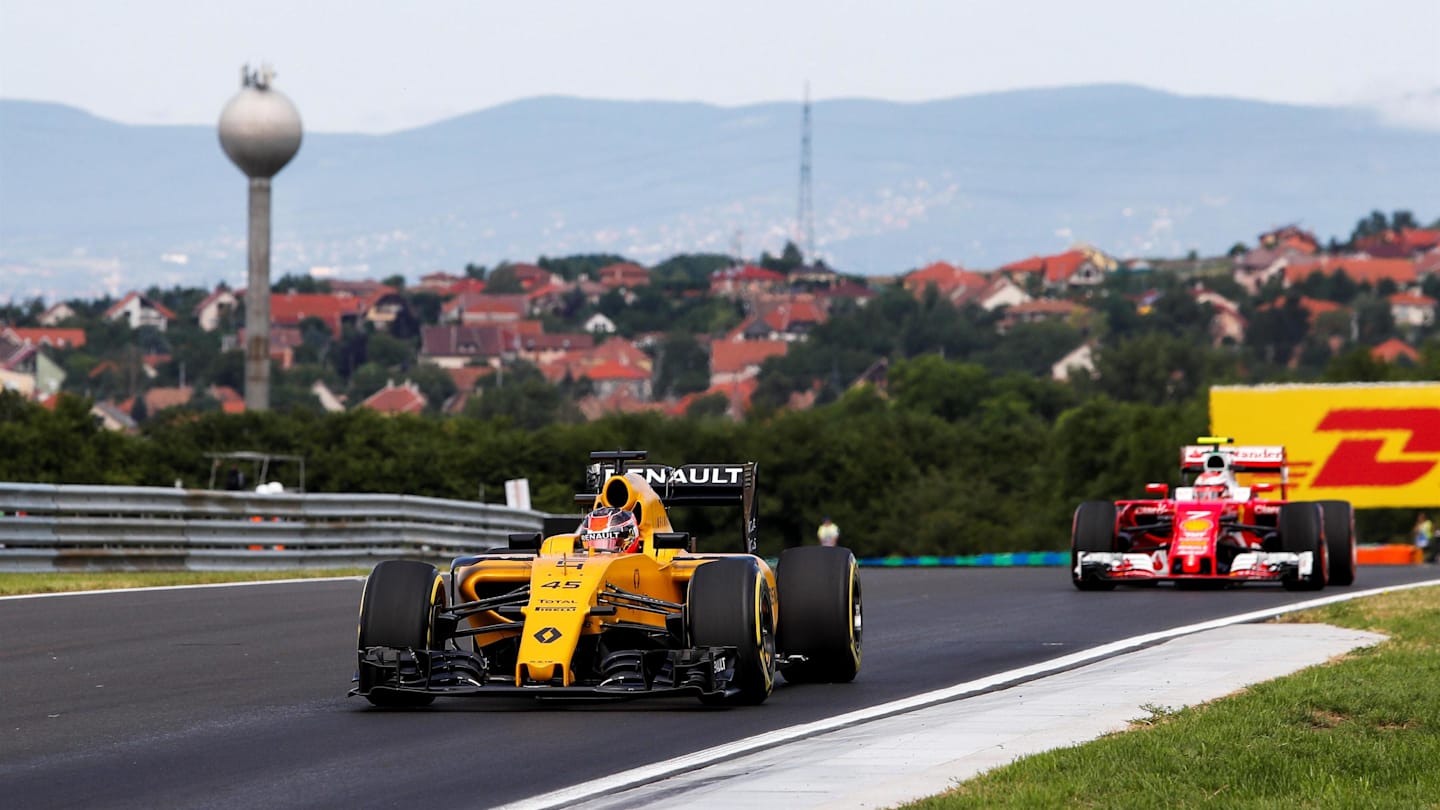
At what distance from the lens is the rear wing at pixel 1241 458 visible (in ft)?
90.9

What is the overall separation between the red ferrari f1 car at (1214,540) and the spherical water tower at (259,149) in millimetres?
54935

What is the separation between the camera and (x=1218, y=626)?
19.2 metres

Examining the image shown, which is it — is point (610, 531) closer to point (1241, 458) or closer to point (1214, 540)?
point (1214, 540)

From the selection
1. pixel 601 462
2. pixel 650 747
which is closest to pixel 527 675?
pixel 650 747

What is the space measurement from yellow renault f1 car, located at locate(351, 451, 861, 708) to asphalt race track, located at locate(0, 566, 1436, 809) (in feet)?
0.70

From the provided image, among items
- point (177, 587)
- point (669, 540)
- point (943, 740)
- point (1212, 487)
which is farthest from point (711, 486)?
point (1212, 487)

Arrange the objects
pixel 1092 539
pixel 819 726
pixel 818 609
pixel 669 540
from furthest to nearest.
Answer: pixel 1092 539 < pixel 818 609 < pixel 669 540 < pixel 819 726

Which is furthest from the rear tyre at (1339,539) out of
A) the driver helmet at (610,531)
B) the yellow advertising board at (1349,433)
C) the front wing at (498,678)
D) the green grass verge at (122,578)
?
the yellow advertising board at (1349,433)

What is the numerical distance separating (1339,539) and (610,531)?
1517 cm

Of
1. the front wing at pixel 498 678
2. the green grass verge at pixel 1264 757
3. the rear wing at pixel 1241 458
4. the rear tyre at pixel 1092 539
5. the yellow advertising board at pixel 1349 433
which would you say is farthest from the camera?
the yellow advertising board at pixel 1349 433

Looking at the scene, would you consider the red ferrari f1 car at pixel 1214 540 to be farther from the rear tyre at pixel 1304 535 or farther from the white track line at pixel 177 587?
the white track line at pixel 177 587

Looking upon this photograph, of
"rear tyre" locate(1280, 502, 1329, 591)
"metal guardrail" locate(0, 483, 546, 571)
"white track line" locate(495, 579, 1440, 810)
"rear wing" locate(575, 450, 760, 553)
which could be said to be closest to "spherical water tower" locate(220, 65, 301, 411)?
"metal guardrail" locate(0, 483, 546, 571)

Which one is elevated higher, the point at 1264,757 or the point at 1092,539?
the point at 1092,539

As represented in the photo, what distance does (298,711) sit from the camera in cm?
1270
